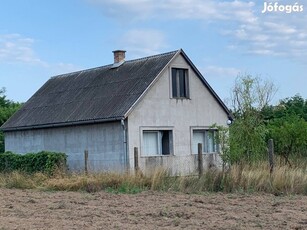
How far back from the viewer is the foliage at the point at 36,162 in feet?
81.9

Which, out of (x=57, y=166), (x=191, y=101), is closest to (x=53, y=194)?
(x=57, y=166)

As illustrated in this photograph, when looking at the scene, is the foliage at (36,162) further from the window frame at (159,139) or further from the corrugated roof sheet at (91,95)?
the window frame at (159,139)

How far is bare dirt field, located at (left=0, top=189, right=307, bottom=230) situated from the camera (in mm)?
10727

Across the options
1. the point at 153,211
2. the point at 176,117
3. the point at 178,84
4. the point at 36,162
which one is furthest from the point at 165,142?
the point at 153,211

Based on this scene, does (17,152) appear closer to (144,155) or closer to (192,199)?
(144,155)

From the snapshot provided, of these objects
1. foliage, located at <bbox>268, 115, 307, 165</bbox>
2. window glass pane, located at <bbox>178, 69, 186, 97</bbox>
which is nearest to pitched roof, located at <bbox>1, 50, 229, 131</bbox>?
window glass pane, located at <bbox>178, 69, 186, 97</bbox>

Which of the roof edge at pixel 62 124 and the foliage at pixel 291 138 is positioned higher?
the roof edge at pixel 62 124

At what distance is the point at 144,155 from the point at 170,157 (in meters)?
1.47

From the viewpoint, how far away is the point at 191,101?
27547 millimetres

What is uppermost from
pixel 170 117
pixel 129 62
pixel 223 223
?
pixel 129 62

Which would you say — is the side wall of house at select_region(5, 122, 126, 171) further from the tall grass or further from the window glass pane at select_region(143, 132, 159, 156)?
the tall grass

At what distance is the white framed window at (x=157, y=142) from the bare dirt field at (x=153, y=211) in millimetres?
8344

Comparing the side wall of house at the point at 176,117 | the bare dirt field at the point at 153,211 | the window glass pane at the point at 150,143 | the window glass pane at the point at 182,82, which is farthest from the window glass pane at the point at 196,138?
the bare dirt field at the point at 153,211

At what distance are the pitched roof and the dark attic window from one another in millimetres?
637
